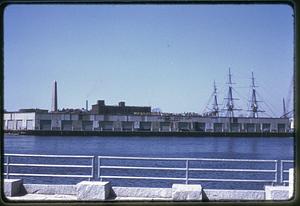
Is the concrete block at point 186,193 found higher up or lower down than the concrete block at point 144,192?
higher up

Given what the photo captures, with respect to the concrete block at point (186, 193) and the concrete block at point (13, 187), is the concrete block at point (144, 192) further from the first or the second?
the concrete block at point (13, 187)

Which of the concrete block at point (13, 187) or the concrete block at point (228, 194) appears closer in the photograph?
the concrete block at point (13, 187)

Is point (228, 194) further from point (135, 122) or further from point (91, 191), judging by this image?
point (135, 122)

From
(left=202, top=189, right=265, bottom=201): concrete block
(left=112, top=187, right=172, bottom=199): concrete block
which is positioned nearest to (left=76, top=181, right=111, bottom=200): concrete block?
(left=112, top=187, right=172, bottom=199): concrete block

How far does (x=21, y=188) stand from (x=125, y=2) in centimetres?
419

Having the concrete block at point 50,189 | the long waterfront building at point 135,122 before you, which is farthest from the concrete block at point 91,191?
the long waterfront building at point 135,122

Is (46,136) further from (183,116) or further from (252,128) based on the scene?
(252,128)

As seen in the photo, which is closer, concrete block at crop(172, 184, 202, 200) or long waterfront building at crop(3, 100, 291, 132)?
concrete block at crop(172, 184, 202, 200)

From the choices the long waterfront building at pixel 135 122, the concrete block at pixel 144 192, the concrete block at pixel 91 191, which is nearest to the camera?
the concrete block at pixel 91 191

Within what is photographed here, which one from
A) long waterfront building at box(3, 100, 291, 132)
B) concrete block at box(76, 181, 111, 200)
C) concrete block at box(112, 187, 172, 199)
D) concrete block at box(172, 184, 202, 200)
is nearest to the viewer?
concrete block at box(172, 184, 202, 200)

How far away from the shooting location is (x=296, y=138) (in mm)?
3414

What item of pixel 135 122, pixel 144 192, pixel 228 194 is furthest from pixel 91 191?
pixel 135 122

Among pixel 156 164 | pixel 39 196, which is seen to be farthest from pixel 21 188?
pixel 156 164

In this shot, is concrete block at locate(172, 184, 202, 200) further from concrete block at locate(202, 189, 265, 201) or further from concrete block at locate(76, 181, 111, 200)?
concrete block at locate(76, 181, 111, 200)
